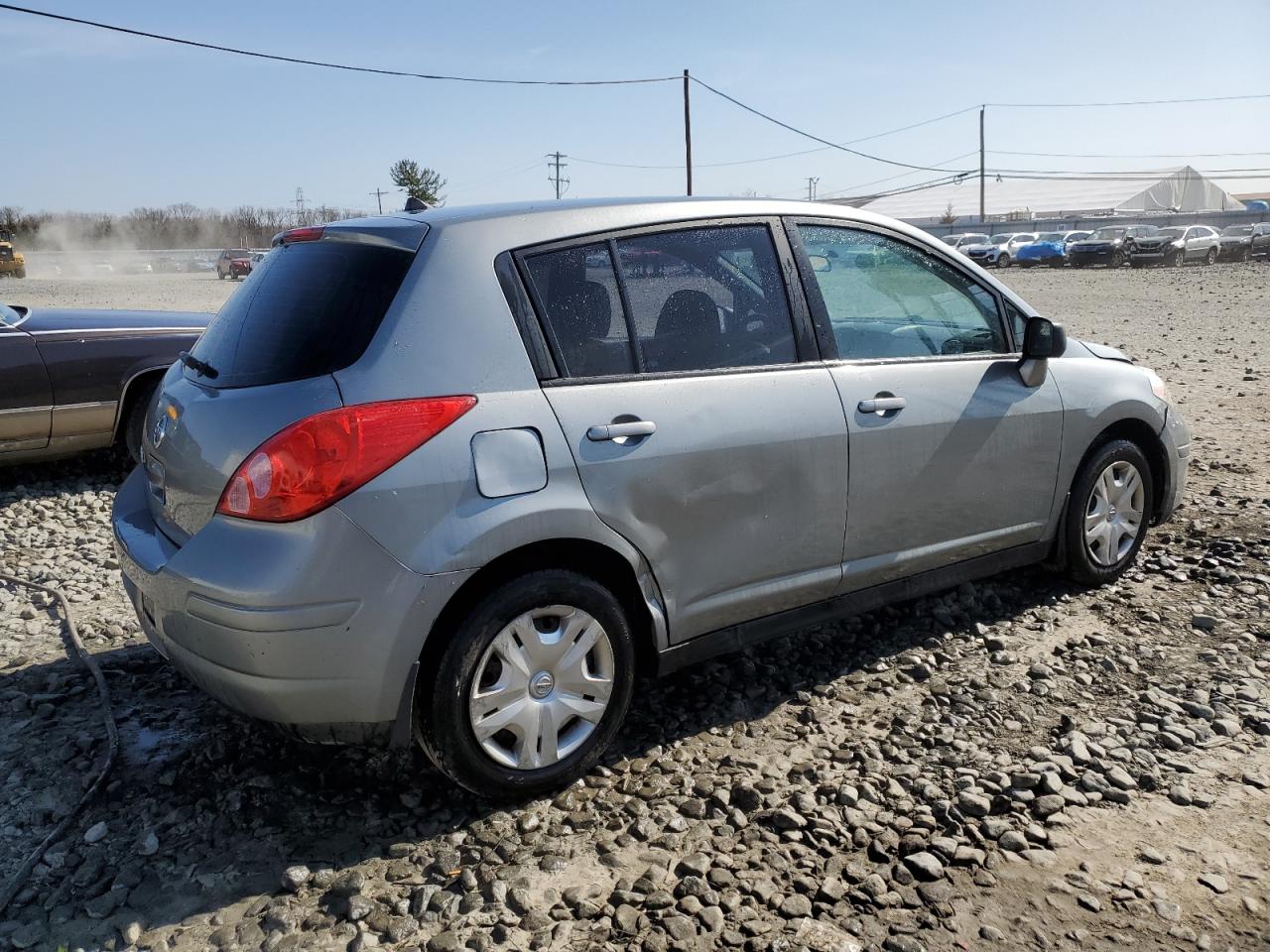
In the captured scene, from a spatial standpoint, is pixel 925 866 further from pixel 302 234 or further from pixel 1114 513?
pixel 302 234

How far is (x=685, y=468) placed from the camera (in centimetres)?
322

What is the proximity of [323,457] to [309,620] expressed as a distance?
428 millimetres

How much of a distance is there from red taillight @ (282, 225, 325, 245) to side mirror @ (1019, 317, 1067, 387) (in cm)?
279

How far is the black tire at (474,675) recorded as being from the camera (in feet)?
9.44

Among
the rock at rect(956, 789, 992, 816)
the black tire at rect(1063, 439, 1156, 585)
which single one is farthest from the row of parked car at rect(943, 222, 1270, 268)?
the rock at rect(956, 789, 992, 816)

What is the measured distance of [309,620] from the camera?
2.71 meters

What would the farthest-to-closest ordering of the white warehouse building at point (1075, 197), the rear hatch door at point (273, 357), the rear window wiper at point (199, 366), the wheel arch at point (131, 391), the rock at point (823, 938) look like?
the white warehouse building at point (1075, 197) < the wheel arch at point (131, 391) < the rear window wiper at point (199, 366) < the rear hatch door at point (273, 357) < the rock at point (823, 938)

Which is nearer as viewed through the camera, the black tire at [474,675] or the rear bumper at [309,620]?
the rear bumper at [309,620]

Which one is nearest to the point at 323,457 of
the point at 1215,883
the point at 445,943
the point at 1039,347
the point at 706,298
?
the point at 445,943

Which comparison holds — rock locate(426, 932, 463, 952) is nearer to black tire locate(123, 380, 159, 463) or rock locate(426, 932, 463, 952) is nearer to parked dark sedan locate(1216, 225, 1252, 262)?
black tire locate(123, 380, 159, 463)

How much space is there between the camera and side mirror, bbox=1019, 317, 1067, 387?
4195mm

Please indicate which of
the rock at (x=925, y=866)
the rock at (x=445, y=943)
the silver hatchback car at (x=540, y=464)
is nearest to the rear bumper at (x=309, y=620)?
the silver hatchback car at (x=540, y=464)

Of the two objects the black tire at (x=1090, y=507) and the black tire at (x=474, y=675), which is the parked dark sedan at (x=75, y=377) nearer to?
the black tire at (x=474, y=675)

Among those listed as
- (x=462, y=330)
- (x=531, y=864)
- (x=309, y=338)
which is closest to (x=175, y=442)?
(x=309, y=338)
